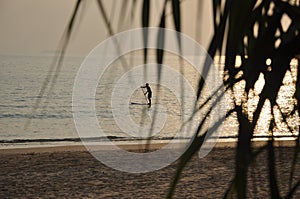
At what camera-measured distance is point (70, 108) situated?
81.8 ft

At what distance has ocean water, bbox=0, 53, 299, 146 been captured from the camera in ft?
1.52

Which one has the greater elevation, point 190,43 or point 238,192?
point 190,43

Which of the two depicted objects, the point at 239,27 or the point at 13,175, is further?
the point at 13,175

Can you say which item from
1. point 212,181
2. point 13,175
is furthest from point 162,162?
point 13,175

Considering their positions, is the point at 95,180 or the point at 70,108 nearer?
the point at 95,180

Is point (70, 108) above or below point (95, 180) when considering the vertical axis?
below

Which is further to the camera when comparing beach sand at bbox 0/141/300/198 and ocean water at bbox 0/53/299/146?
beach sand at bbox 0/141/300/198

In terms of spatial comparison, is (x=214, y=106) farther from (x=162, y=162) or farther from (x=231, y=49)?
(x=162, y=162)

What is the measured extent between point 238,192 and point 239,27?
0.40ft

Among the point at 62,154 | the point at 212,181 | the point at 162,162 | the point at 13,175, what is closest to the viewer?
the point at 212,181

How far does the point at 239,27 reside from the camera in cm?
43

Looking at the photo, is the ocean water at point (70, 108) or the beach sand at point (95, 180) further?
the beach sand at point (95, 180)

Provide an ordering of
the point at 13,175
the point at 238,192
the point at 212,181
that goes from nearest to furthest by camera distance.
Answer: the point at 238,192 < the point at 212,181 < the point at 13,175

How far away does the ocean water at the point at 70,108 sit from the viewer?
0.46m
